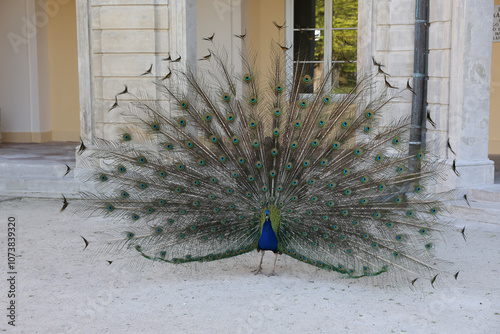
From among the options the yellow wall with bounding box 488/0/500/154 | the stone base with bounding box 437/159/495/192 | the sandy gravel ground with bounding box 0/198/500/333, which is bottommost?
the sandy gravel ground with bounding box 0/198/500/333

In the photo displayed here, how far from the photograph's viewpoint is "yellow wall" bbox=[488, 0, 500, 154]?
1177 cm

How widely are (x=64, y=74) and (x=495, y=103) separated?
794 centimetres

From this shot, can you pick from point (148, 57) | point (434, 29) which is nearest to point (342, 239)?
point (434, 29)

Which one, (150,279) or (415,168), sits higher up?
(415,168)

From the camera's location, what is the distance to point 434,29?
8.96 metres

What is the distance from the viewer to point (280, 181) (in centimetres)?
562

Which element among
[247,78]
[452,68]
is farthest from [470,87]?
[247,78]

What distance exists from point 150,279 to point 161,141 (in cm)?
119

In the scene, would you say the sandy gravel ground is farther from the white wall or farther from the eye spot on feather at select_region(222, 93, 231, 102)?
the white wall

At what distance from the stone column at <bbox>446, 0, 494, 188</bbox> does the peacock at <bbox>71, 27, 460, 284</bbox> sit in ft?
10.5

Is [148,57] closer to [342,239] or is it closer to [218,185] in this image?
[218,185]

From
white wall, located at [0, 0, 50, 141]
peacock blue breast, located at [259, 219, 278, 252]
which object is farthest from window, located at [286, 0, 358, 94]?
peacock blue breast, located at [259, 219, 278, 252]

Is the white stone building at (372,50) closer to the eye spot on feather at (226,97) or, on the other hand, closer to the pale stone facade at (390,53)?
the pale stone facade at (390,53)

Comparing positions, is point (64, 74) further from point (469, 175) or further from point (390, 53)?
point (469, 175)
